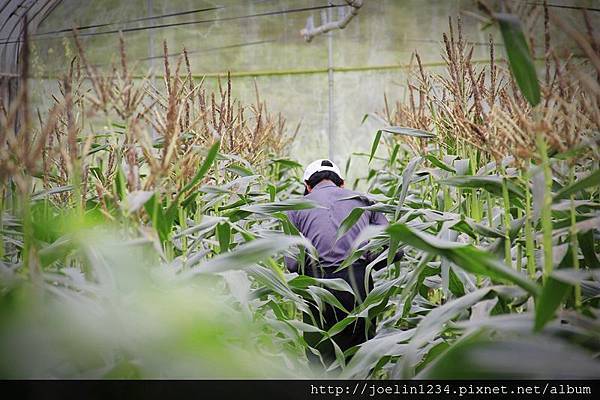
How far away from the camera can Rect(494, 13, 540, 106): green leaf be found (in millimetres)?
673

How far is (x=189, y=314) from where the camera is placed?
642 millimetres

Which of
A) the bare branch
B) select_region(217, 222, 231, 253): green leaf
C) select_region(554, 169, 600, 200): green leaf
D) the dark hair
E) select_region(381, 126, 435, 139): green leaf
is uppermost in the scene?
the bare branch

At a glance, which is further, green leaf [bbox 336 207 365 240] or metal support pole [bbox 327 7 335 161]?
metal support pole [bbox 327 7 335 161]

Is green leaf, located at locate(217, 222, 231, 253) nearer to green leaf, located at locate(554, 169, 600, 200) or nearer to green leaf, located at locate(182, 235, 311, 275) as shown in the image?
green leaf, located at locate(182, 235, 311, 275)

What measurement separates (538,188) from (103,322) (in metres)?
0.51

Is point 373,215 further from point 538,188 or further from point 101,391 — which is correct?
point 101,391

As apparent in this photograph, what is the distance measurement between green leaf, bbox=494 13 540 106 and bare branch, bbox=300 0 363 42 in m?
1.87

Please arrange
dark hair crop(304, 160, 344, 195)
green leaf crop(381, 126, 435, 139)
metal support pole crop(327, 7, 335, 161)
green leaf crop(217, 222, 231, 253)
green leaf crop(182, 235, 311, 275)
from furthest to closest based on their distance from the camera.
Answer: metal support pole crop(327, 7, 335, 161) < dark hair crop(304, 160, 344, 195) < green leaf crop(381, 126, 435, 139) < green leaf crop(217, 222, 231, 253) < green leaf crop(182, 235, 311, 275)

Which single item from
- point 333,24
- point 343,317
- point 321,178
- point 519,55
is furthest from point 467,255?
point 333,24

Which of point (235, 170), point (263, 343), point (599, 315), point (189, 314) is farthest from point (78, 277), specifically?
point (235, 170)

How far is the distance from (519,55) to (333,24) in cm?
279

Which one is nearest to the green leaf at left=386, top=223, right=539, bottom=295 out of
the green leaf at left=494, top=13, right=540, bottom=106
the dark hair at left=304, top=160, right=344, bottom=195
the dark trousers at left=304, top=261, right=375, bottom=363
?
the green leaf at left=494, top=13, right=540, bottom=106

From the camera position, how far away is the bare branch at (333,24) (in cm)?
279

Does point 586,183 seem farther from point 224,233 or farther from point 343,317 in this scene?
point 343,317
